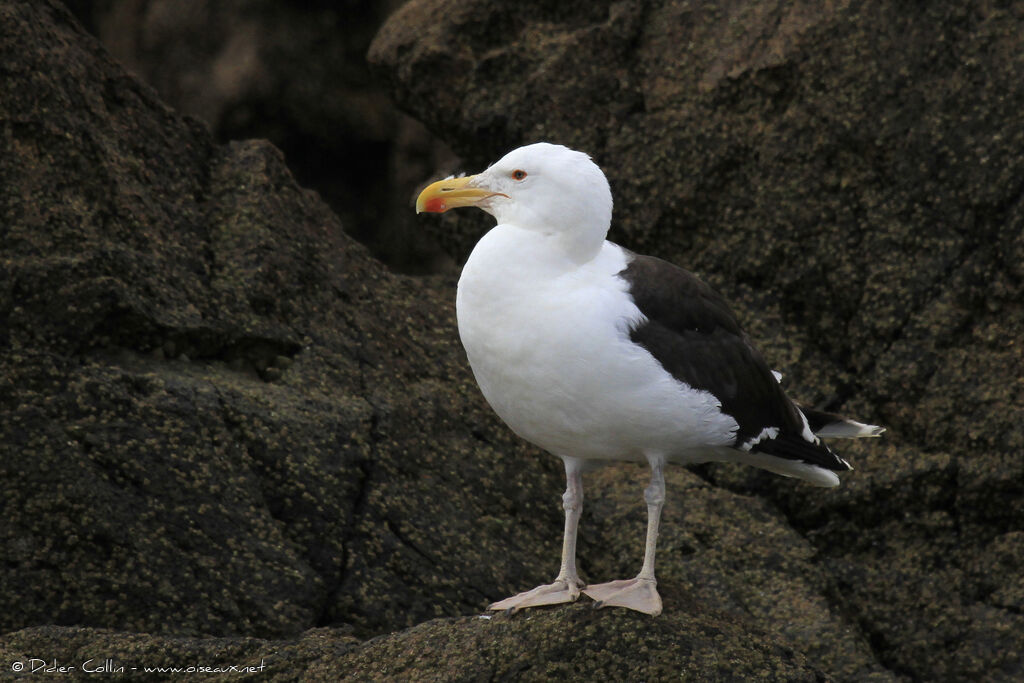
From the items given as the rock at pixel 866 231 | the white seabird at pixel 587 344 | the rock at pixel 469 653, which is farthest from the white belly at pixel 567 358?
the rock at pixel 866 231

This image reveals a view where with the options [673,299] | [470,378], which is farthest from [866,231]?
[470,378]

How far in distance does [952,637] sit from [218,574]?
3.84 meters

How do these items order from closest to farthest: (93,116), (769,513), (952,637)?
(93,116)
(952,637)
(769,513)

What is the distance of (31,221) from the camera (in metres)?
5.54

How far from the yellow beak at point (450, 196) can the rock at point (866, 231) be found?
2.26 m

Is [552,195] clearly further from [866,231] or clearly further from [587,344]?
[866,231]

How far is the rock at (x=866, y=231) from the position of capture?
6664 mm

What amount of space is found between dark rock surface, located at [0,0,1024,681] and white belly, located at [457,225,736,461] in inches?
30.4

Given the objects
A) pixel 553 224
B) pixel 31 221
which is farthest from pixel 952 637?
pixel 31 221

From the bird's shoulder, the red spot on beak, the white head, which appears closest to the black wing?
the bird's shoulder

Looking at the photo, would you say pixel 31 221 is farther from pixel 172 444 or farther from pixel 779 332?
pixel 779 332

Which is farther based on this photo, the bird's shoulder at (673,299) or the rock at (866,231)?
the rock at (866,231)

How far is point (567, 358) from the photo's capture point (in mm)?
4844

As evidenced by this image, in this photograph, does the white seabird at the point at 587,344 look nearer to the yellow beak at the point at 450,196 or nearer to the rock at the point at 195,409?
the yellow beak at the point at 450,196
